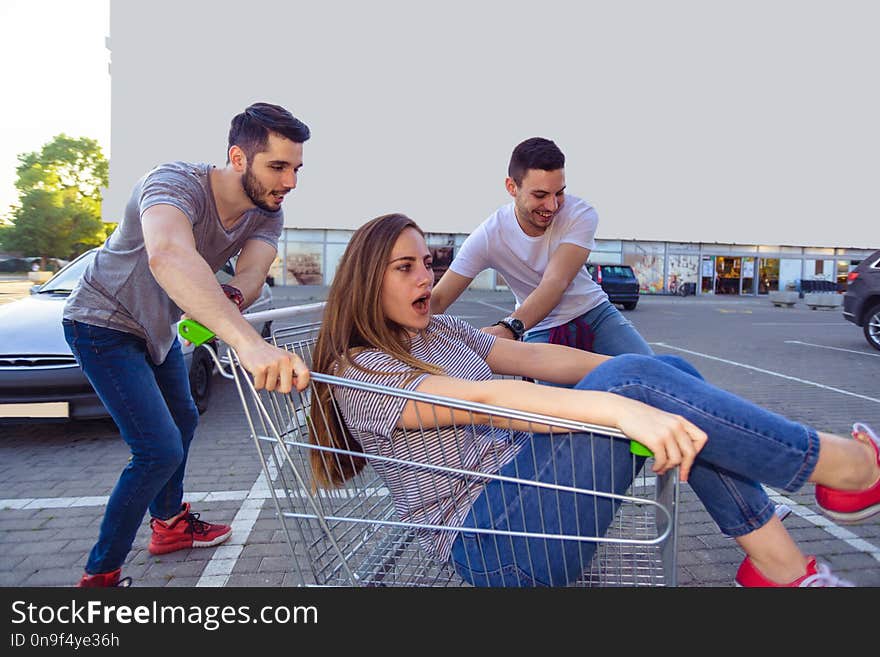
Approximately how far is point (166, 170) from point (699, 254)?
33778mm

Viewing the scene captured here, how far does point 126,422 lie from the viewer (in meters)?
2.55

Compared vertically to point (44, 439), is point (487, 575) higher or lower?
higher

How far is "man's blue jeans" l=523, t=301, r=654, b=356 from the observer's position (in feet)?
10.5

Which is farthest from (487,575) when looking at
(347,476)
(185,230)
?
(185,230)

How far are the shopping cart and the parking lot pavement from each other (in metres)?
0.88

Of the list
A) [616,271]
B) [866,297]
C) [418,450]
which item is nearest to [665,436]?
[418,450]

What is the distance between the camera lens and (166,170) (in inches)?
95.7

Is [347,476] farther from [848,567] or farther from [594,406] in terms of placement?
[848,567]

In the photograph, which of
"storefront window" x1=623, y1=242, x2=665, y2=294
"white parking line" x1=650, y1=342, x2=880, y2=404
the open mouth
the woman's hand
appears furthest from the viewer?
"storefront window" x1=623, y1=242, x2=665, y2=294

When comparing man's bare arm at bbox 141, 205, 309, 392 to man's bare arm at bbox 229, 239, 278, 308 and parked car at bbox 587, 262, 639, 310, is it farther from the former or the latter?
parked car at bbox 587, 262, 639, 310

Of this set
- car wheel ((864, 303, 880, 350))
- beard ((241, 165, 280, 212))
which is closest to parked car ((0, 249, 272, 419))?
beard ((241, 165, 280, 212))

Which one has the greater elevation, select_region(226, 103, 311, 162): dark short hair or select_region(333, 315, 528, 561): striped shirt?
select_region(226, 103, 311, 162): dark short hair

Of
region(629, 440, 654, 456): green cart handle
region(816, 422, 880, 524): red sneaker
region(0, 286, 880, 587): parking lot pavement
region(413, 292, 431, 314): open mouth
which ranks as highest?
region(413, 292, 431, 314): open mouth

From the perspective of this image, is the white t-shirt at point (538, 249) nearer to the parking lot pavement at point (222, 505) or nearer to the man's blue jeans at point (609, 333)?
the man's blue jeans at point (609, 333)
